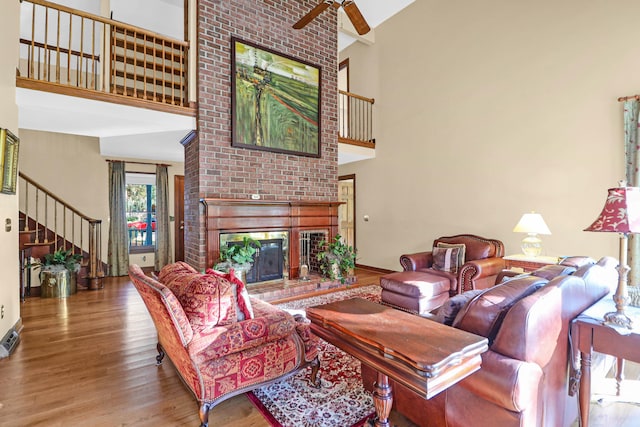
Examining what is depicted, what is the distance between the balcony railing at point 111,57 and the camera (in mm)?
3340

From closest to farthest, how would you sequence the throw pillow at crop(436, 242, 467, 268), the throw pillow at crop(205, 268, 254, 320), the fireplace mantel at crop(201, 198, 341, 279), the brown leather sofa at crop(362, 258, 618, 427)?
1. the brown leather sofa at crop(362, 258, 618, 427)
2. the throw pillow at crop(205, 268, 254, 320)
3. the fireplace mantel at crop(201, 198, 341, 279)
4. the throw pillow at crop(436, 242, 467, 268)

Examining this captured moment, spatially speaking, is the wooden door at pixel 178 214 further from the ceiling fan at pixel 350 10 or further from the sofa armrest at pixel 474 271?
the sofa armrest at pixel 474 271

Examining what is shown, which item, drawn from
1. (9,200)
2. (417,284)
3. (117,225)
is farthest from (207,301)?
(117,225)

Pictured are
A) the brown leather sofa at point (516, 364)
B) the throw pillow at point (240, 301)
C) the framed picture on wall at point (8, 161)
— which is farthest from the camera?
the framed picture on wall at point (8, 161)

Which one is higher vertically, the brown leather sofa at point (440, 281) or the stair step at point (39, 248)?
the stair step at point (39, 248)

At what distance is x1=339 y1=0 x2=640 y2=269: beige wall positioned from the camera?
11.6 ft

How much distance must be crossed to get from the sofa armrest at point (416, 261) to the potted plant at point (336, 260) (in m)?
0.93

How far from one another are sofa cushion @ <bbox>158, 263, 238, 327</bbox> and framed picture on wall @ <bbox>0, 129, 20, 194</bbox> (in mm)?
2101

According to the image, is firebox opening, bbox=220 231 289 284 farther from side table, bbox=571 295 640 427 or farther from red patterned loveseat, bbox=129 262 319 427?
side table, bbox=571 295 640 427

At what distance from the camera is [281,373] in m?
2.06

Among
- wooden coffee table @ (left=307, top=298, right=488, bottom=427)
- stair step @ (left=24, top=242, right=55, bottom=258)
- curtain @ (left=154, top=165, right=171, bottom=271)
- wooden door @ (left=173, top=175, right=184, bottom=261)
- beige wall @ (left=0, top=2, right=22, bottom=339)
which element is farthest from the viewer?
wooden door @ (left=173, top=175, right=184, bottom=261)

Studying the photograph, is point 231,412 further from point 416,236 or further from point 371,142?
point 371,142

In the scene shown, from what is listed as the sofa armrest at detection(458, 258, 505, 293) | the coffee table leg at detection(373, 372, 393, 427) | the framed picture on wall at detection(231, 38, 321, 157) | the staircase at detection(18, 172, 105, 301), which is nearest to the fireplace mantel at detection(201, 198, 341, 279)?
the framed picture on wall at detection(231, 38, 321, 157)

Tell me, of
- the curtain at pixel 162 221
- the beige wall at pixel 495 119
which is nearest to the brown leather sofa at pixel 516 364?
the beige wall at pixel 495 119
